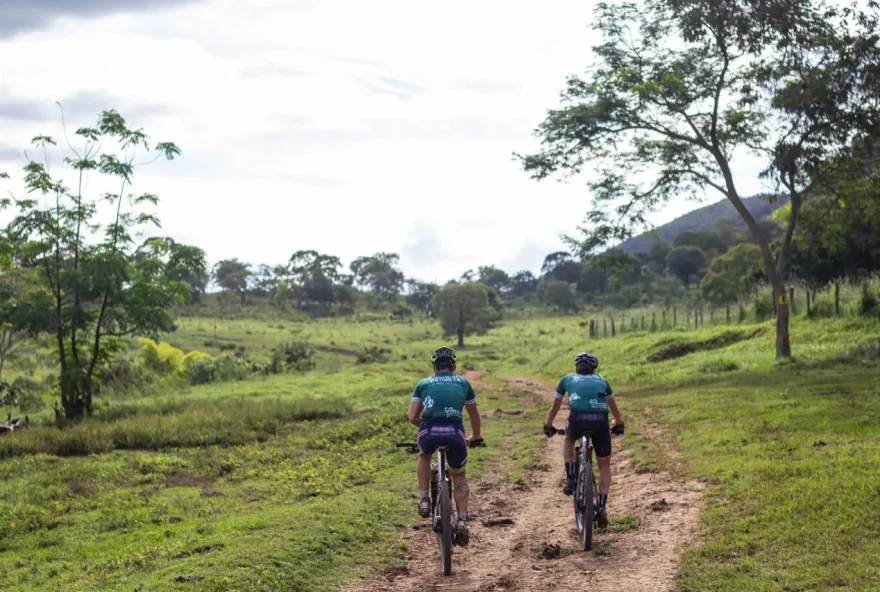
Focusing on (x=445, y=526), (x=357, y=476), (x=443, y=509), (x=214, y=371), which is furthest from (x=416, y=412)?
(x=214, y=371)

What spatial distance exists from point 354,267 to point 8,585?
122930 mm

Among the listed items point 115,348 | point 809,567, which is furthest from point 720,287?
point 809,567

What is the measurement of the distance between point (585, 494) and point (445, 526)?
5.49ft

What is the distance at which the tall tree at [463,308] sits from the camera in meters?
69.1

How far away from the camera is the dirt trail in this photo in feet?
25.4

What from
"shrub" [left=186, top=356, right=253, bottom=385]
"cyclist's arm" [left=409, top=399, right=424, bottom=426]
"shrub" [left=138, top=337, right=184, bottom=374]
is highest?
"cyclist's arm" [left=409, top=399, right=424, bottom=426]

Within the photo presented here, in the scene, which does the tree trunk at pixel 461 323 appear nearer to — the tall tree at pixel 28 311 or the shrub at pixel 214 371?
the shrub at pixel 214 371

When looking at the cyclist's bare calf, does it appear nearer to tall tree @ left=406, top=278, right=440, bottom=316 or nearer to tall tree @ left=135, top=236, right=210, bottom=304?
tall tree @ left=135, top=236, right=210, bottom=304

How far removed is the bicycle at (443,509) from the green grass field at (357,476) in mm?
852

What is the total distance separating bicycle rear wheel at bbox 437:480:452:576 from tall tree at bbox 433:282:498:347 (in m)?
59.7

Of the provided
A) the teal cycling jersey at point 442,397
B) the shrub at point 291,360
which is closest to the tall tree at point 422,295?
→ the shrub at point 291,360

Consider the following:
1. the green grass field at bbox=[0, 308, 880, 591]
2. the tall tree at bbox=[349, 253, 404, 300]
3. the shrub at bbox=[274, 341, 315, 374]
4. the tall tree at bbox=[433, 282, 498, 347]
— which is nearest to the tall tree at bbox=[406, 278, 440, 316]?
the tall tree at bbox=[349, 253, 404, 300]

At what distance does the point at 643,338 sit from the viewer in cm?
3544

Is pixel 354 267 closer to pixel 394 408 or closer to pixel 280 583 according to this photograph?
pixel 394 408
